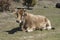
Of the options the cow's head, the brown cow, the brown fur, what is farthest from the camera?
the brown fur

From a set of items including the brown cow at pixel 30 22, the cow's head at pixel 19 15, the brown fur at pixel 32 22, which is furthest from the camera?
the brown fur at pixel 32 22

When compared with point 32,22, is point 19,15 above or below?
above

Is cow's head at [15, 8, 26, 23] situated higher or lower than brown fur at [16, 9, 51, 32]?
higher

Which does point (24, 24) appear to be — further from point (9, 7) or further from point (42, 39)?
point (9, 7)

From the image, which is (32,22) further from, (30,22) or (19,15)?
(19,15)

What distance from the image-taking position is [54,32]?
11148 millimetres

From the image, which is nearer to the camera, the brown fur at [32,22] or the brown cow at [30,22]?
the brown cow at [30,22]

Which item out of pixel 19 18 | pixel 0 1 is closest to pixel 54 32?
pixel 19 18

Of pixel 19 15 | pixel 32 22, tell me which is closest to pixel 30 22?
pixel 32 22

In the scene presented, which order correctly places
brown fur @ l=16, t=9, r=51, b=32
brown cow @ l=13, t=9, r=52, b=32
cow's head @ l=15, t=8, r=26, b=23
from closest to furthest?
1. cow's head @ l=15, t=8, r=26, b=23
2. brown cow @ l=13, t=9, r=52, b=32
3. brown fur @ l=16, t=9, r=51, b=32

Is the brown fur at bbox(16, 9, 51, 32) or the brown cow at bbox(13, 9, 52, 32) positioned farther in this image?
the brown fur at bbox(16, 9, 51, 32)

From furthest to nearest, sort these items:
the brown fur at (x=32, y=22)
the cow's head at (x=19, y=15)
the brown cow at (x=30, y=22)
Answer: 1. the brown fur at (x=32, y=22)
2. the brown cow at (x=30, y=22)
3. the cow's head at (x=19, y=15)

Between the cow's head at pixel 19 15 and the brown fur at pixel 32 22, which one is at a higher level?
the cow's head at pixel 19 15

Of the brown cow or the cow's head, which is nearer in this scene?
the cow's head
